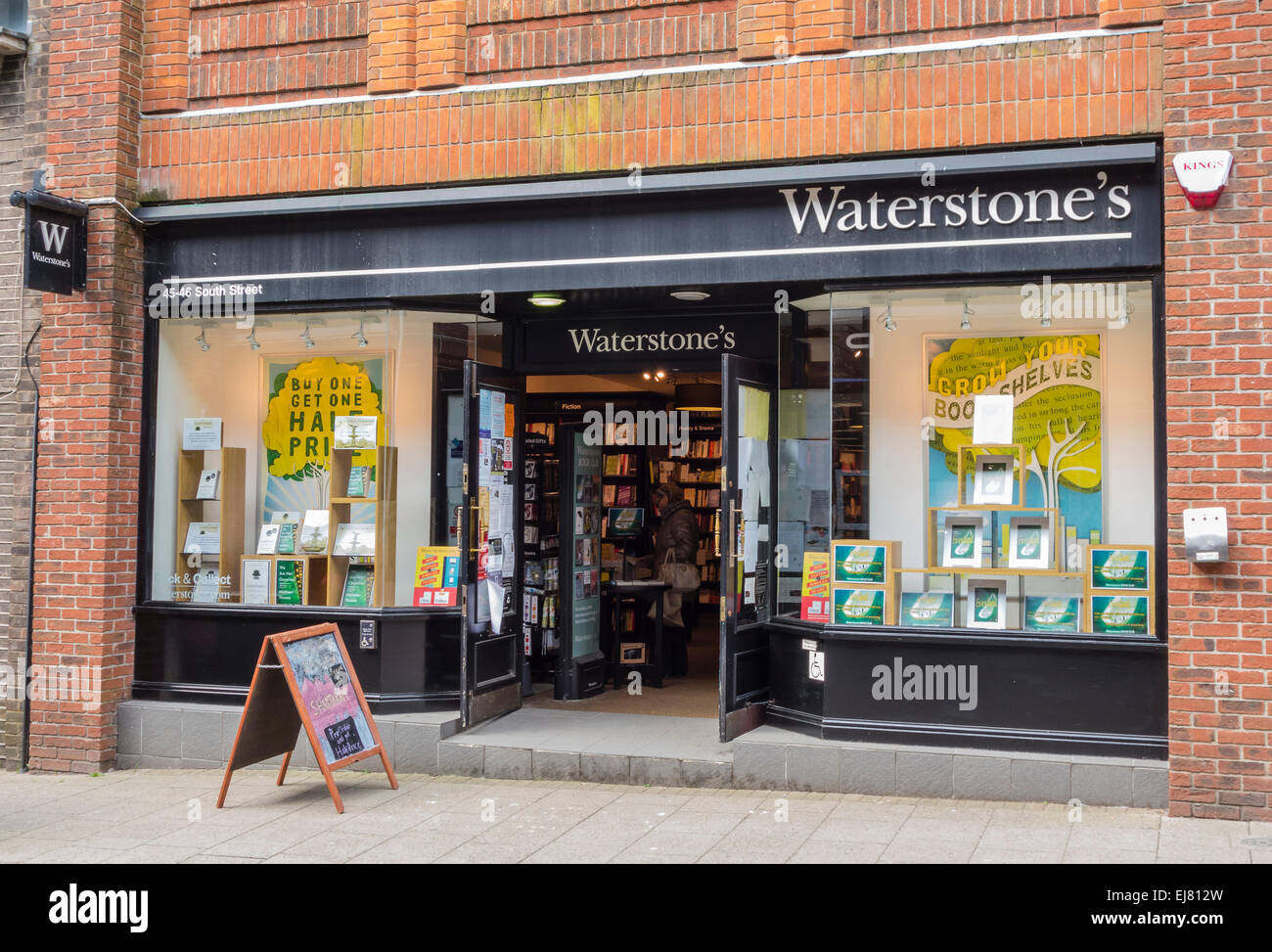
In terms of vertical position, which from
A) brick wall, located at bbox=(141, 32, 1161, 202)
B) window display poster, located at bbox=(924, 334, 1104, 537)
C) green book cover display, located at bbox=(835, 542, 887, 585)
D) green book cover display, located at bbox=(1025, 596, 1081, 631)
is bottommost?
green book cover display, located at bbox=(1025, 596, 1081, 631)

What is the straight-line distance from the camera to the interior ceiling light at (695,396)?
14773mm

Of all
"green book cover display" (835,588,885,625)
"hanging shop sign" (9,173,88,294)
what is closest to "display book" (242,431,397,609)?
"hanging shop sign" (9,173,88,294)

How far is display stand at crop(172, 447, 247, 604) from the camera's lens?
9445 mm

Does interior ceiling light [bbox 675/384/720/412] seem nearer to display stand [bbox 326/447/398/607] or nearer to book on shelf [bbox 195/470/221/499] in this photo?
display stand [bbox 326/447/398/607]

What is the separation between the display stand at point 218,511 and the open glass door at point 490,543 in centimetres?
203

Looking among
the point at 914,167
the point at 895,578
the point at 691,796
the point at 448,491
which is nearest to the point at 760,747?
the point at 691,796

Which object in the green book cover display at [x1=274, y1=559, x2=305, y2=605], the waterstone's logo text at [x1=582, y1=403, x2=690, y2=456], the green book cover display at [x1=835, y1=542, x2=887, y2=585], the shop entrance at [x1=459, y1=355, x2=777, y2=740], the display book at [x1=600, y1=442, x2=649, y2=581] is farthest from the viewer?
the display book at [x1=600, y1=442, x2=649, y2=581]

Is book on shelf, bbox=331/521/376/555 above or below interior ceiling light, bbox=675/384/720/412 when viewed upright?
below

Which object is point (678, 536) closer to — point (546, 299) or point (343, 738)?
point (546, 299)

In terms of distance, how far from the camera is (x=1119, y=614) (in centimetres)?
747

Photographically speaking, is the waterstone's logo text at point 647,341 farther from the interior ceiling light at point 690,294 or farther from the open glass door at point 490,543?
the open glass door at point 490,543

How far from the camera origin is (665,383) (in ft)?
45.9

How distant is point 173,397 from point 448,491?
7.75ft

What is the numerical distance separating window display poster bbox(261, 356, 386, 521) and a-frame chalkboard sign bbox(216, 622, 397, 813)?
1.69 metres
